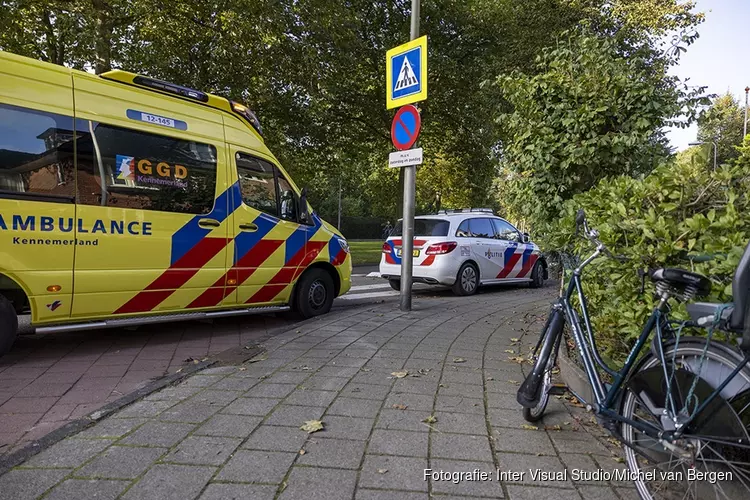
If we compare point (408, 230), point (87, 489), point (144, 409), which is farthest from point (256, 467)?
point (408, 230)

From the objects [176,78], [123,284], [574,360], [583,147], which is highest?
[176,78]

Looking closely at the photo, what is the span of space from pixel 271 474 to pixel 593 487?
1557mm

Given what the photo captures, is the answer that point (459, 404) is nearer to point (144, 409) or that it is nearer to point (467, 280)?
point (144, 409)

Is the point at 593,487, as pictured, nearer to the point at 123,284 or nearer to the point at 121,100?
the point at 123,284

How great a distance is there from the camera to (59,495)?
218 cm

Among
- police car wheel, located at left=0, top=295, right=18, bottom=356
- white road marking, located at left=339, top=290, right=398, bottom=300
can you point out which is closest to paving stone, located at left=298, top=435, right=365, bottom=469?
police car wheel, located at left=0, top=295, right=18, bottom=356

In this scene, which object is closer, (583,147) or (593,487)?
(593,487)

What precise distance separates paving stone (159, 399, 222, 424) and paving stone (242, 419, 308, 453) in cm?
42

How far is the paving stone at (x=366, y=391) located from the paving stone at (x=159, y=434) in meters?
1.09

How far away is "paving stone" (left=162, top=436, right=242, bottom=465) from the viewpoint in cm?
248

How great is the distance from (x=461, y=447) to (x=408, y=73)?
5.40 meters

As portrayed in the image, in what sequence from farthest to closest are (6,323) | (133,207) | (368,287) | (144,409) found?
(368,287) → (133,207) → (6,323) → (144,409)

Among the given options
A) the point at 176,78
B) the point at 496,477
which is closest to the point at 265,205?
the point at 496,477

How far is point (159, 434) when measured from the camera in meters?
2.78
